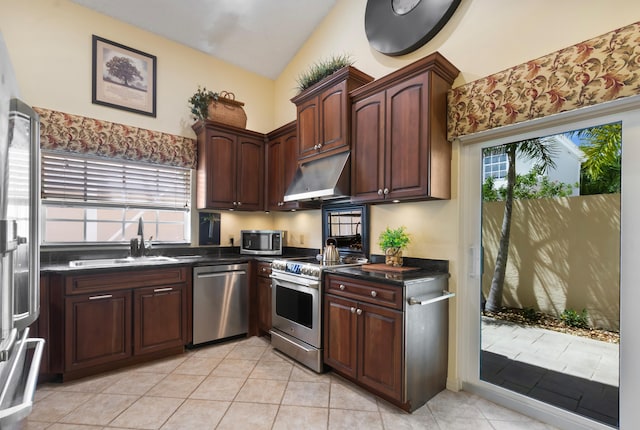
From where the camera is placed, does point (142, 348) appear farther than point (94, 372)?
Yes

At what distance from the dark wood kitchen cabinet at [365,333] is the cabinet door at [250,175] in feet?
5.82

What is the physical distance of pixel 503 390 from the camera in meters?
2.31

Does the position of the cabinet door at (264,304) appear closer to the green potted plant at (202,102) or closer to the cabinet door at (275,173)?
the cabinet door at (275,173)

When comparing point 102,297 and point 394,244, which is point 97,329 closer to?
point 102,297

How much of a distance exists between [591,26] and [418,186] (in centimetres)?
136

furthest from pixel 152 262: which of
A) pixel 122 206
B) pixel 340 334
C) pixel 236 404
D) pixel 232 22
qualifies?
pixel 232 22

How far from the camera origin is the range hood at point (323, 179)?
113 inches

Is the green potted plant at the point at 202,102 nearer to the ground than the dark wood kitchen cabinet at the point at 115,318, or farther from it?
farther from it

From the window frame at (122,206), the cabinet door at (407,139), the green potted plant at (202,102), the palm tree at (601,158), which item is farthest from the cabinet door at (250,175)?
the palm tree at (601,158)

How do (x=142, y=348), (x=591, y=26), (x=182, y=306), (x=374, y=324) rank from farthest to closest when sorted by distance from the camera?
(x=182, y=306) < (x=142, y=348) < (x=374, y=324) < (x=591, y=26)

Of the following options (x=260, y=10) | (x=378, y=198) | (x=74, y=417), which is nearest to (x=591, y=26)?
(x=378, y=198)

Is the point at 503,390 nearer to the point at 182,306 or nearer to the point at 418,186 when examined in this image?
the point at 418,186

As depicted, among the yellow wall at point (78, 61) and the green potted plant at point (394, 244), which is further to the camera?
the yellow wall at point (78, 61)

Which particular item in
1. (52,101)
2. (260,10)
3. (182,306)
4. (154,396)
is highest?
(260,10)
